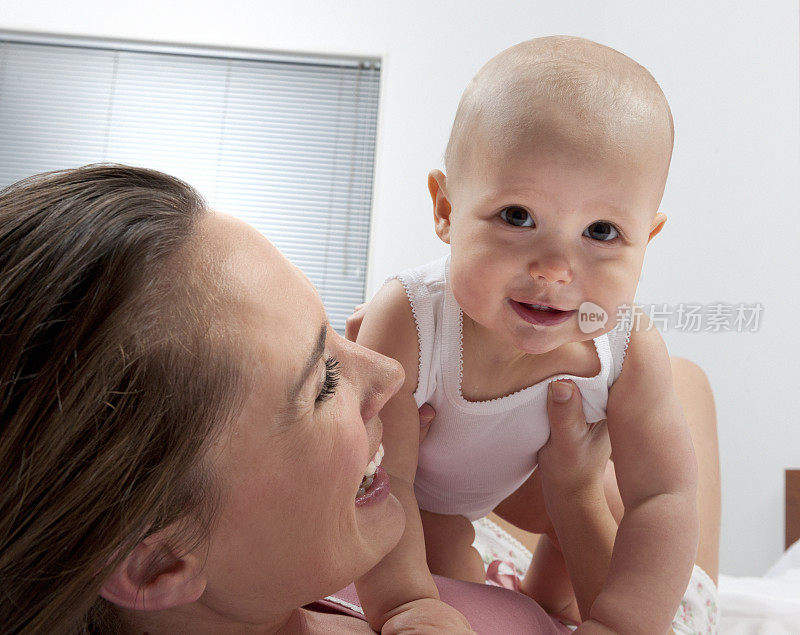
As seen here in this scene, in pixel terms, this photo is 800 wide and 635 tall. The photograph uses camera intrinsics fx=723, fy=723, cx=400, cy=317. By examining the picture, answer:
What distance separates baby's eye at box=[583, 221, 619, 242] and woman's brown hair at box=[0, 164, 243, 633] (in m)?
0.37

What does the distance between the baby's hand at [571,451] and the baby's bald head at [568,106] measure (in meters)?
0.29

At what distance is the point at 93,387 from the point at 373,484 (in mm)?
348

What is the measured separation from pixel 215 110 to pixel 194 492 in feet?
10.7

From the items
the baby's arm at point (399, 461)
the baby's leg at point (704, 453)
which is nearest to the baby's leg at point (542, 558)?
the baby's leg at point (704, 453)

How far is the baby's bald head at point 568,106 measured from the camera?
68cm

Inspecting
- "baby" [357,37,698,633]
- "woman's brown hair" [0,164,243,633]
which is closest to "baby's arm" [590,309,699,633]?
"baby" [357,37,698,633]

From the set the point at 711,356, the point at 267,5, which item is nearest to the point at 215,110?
the point at 267,5

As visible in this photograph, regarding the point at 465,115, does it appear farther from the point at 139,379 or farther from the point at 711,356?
the point at 711,356

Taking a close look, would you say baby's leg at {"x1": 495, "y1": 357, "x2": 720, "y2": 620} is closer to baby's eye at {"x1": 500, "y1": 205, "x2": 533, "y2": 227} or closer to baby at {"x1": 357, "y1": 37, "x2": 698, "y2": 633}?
baby at {"x1": 357, "y1": 37, "x2": 698, "y2": 633}

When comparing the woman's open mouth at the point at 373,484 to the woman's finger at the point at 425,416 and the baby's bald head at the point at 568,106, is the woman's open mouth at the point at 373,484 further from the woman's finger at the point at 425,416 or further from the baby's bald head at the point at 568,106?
the baby's bald head at the point at 568,106

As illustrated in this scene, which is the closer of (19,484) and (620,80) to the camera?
(19,484)

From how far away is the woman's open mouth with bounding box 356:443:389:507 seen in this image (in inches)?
29.3

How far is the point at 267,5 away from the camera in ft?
10.9

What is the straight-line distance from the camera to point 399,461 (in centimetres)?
84
